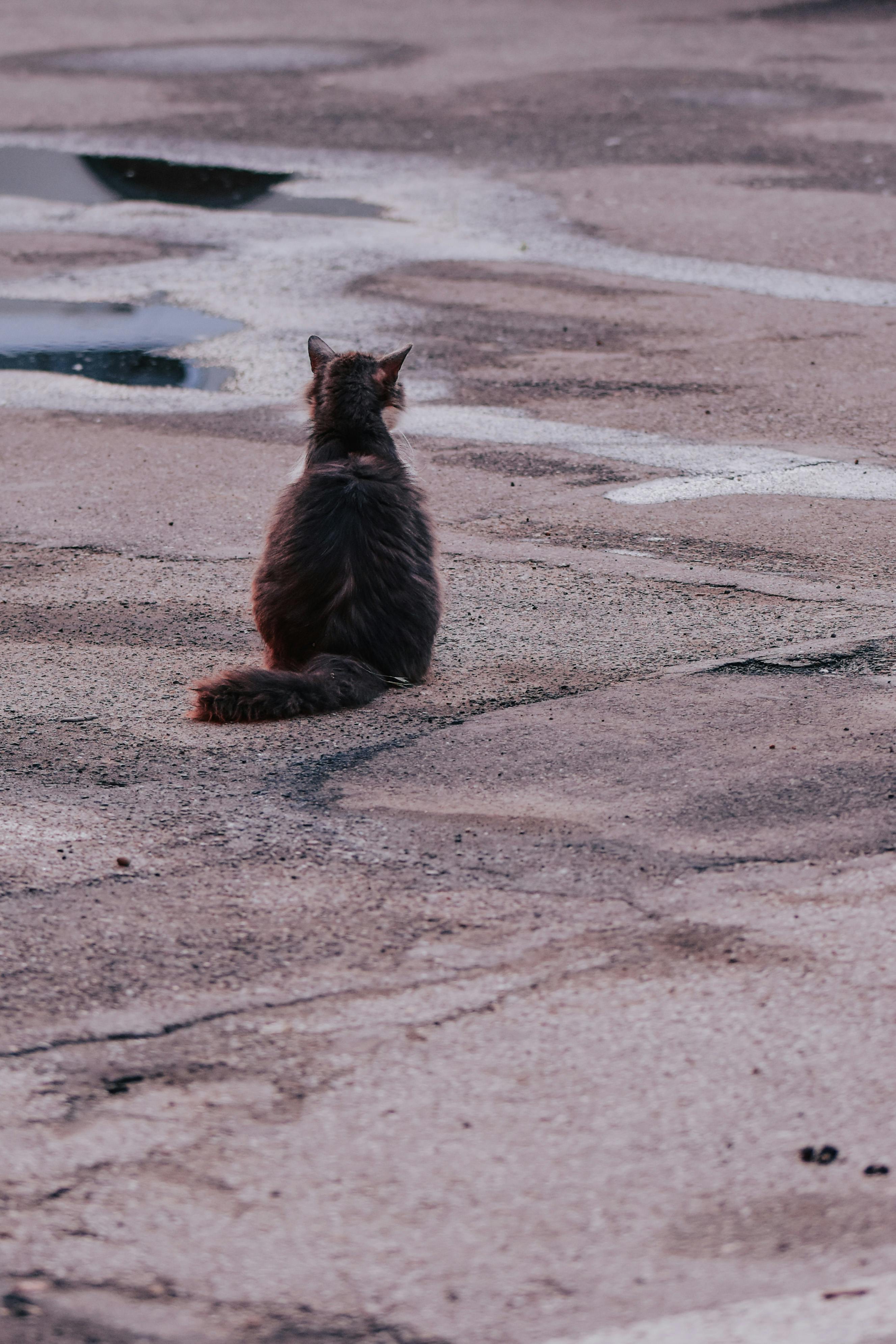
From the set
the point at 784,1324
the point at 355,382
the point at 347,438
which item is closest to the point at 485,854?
the point at 784,1324

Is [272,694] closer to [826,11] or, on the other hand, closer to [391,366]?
[391,366]

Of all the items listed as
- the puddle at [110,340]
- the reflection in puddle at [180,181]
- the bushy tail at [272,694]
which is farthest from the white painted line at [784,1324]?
the reflection in puddle at [180,181]

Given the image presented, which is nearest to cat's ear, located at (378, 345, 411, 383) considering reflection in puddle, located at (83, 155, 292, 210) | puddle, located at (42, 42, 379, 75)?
reflection in puddle, located at (83, 155, 292, 210)

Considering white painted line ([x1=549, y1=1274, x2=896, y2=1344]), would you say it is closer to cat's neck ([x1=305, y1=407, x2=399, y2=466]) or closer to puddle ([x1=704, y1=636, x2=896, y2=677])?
puddle ([x1=704, y1=636, x2=896, y2=677])

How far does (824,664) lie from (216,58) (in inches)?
647

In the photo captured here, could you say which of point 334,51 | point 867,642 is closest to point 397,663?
point 867,642

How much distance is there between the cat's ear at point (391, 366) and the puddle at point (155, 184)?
7.52 meters

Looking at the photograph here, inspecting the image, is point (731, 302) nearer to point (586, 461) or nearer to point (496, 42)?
point (586, 461)

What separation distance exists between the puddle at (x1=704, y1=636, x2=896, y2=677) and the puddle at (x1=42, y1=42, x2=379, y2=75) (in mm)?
15247

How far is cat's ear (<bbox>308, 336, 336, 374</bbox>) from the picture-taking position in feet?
21.6

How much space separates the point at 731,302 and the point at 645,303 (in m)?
0.58

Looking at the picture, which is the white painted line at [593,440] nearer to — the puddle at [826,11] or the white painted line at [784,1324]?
the white painted line at [784,1324]

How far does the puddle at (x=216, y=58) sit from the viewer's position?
1938cm

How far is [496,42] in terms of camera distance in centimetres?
2028
